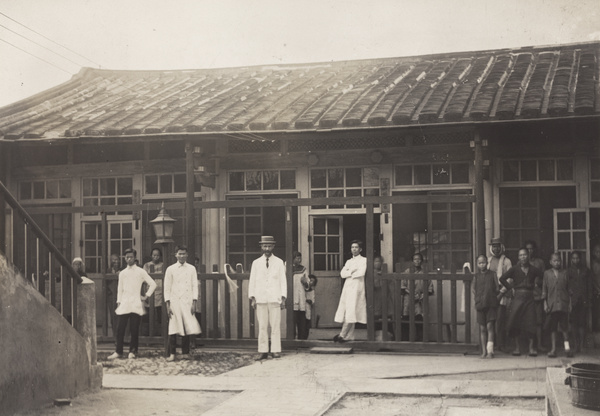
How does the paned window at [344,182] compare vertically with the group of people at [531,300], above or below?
above

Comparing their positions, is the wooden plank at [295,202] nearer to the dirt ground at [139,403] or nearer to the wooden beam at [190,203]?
the wooden beam at [190,203]

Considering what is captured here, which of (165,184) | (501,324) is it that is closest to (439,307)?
(501,324)

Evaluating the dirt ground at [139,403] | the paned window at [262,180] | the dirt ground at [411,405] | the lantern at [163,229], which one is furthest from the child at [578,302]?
the lantern at [163,229]

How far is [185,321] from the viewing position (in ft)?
38.1

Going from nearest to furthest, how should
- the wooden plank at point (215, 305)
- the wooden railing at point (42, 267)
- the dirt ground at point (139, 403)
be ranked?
the dirt ground at point (139, 403) → the wooden railing at point (42, 267) → the wooden plank at point (215, 305)

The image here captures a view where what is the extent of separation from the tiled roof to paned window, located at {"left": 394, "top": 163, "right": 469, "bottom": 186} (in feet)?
3.67

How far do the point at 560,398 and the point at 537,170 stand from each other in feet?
23.2

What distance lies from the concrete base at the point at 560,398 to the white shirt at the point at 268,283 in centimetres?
519

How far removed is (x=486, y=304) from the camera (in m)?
11.1

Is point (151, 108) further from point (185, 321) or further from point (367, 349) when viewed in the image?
point (367, 349)

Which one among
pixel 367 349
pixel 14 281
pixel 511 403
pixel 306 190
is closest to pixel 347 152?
pixel 306 190

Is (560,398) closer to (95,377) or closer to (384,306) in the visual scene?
(95,377)

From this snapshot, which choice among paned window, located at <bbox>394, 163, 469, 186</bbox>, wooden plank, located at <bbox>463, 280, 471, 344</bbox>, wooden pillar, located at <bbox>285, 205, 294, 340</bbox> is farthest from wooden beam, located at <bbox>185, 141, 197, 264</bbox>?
wooden plank, located at <bbox>463, 280, 471, 344</bbox>

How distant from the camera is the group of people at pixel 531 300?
36.4ft
